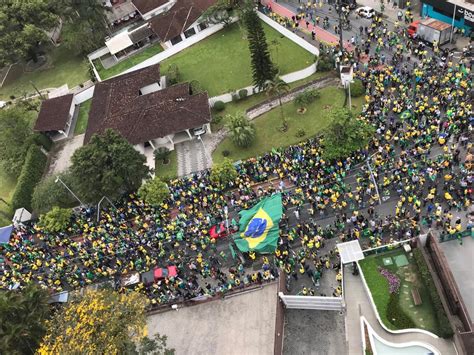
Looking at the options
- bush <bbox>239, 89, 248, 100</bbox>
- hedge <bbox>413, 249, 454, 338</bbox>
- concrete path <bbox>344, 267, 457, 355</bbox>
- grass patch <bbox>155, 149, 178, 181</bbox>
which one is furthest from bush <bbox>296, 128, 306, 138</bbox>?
hedge <bbox>413, 249, 454, 338</bbox>

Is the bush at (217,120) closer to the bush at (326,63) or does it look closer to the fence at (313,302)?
the bush at (326,63)

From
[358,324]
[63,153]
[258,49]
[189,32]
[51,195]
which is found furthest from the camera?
[189,32]

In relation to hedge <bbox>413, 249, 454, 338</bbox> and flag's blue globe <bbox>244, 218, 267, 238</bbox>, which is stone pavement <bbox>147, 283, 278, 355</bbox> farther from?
hedge <bbox>413, 249, 454, 338</bbox>

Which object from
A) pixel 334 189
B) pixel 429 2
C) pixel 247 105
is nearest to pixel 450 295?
pixel 334 189

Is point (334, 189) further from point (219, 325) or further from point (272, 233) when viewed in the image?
point (219, 325)

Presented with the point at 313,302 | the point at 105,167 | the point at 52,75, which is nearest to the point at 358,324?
the point at 313,302

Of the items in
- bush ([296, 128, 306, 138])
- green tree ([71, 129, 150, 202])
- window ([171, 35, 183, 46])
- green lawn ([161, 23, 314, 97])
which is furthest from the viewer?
window ([171, 35, 183, 46])

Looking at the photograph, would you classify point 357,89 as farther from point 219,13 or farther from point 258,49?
point 219,13
